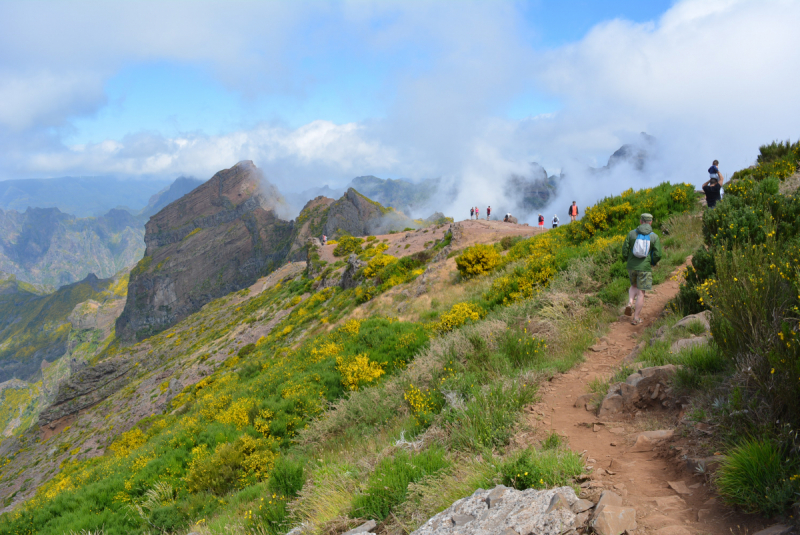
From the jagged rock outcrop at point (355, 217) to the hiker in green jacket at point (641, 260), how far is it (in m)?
76.0

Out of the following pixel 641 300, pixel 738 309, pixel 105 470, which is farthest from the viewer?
pixel 105 470

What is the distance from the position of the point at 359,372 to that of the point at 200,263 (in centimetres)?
15616

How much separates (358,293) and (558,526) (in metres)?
20.7

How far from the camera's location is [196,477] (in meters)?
7.57

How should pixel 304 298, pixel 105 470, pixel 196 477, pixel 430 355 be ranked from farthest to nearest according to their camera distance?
pixel 304 298, pixel 105 470, pixel 430 355, pixel 196 477

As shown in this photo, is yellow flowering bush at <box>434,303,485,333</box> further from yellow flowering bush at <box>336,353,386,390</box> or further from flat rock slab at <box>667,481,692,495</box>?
flat rock slab at <box>667,481,692,495</box>

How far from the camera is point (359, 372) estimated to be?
9539 millimetres

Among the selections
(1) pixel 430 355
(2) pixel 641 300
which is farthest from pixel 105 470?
(2) pixel 641 300

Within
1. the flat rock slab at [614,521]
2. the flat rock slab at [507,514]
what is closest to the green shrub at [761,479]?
the flat rock slab at [614,521]

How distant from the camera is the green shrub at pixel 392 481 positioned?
392cm

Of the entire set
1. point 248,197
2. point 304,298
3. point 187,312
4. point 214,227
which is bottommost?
point 187,312

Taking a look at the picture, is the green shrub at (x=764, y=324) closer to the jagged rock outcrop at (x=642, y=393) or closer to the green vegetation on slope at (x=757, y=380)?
the green vegetation on slope at (x=757, y=380)

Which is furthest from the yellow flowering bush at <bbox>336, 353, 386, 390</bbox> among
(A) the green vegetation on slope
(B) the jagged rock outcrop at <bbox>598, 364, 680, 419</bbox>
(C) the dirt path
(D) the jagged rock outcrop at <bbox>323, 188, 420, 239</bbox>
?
(D) the jagged rock outcrop at <bbox>323, 188, 420, 239</bbox>

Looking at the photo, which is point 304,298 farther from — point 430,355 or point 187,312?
point 187,312
